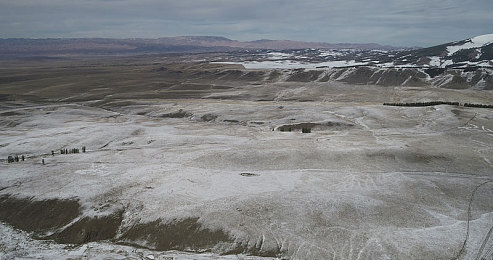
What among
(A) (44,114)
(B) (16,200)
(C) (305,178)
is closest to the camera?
(B) (16,200)

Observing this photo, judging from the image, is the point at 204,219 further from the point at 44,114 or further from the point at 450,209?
the point at 44,114

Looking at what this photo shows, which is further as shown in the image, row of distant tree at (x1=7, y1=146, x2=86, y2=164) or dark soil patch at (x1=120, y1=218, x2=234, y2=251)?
row of distant tree at (x1=7, y1=146, x2=86, y2=164)

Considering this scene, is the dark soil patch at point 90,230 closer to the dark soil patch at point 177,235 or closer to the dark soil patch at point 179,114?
the dark soil patch at point 177,235

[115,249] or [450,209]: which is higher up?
[450,209]

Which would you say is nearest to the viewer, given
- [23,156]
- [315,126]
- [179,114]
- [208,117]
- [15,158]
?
[15,158]

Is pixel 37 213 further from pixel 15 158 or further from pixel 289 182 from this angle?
pixel 289 182

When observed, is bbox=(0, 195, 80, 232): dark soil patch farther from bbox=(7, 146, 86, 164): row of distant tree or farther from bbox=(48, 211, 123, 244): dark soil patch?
bbox=(7, 146, 86, 164): row of distant tree

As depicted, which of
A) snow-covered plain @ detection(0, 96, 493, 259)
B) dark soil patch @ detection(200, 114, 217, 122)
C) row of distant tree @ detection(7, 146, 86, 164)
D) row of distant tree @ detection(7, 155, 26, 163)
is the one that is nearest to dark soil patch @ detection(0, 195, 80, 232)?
snow-covered plain @ detection(0, 96, 493, 259)

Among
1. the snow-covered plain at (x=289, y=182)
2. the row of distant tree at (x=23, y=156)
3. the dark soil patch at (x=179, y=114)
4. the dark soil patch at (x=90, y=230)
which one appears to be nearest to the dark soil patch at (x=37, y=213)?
the snow-covered plain at (x=289, y=182)

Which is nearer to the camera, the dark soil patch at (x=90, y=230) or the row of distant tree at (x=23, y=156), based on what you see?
the dark soil patch at (x=90, y=230)

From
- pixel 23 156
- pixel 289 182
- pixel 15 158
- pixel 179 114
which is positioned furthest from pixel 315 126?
pixel 15 158

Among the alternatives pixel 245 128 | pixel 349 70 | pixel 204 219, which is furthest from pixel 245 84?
pixel 204 219
